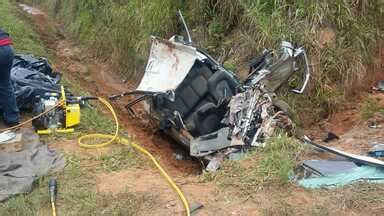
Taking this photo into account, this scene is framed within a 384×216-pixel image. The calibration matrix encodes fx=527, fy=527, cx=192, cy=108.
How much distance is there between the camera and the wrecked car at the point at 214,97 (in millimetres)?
6379

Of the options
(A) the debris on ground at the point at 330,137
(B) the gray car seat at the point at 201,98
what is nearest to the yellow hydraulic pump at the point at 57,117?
(B) the gray car seat at the point at 201,98

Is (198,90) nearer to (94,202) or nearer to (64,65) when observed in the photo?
(94,202)

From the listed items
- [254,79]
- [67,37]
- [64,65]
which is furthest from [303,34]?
[67,37]

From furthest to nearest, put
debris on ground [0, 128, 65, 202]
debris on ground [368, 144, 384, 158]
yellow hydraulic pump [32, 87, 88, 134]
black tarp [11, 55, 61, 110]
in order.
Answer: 1. black tarp [11, 55, 61, 110]
2. yellow hydraulic pump [32, 87, 88, 134]
3. debris on ground [368, 144, 384, 158]
4. debris on ground [0, 128, 65, 202]

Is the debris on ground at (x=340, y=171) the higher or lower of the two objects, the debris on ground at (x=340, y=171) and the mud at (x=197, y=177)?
the higher

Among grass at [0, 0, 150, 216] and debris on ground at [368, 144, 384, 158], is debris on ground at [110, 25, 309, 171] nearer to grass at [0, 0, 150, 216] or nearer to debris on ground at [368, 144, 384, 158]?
grass at [0, 0, 150, 216]

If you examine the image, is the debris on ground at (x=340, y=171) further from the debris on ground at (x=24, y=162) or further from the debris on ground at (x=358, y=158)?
the debris on ground at (x=24, y=162)

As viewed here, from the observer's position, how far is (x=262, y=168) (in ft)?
17.6

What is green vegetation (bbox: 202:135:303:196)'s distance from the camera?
513 cm

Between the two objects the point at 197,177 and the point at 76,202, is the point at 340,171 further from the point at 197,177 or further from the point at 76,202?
the point at 76,202

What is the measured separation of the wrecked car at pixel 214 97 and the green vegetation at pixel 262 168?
383mm

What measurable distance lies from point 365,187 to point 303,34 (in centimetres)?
319

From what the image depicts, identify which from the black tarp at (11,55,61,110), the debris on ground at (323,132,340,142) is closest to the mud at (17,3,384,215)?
the debris on ground at (323,132,340,142)

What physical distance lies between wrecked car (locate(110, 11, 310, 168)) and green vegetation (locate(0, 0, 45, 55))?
4099mm
